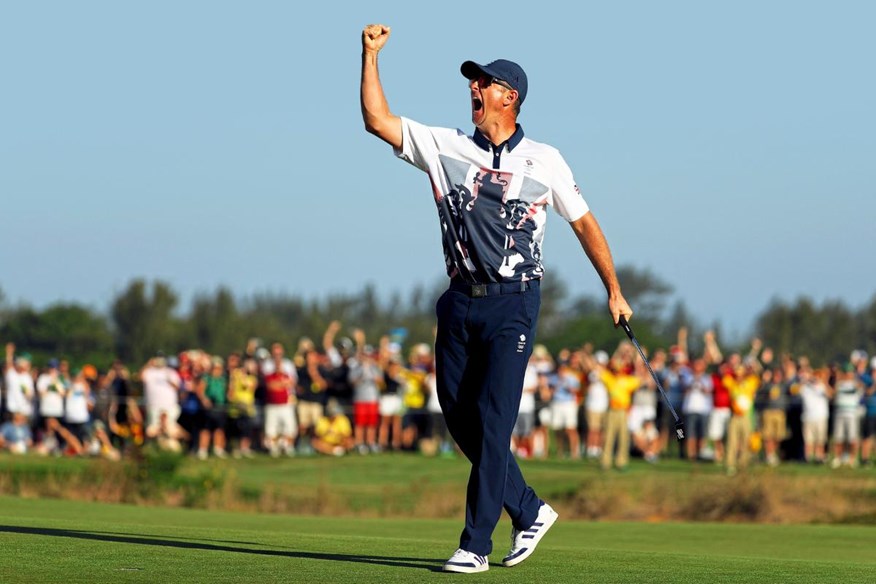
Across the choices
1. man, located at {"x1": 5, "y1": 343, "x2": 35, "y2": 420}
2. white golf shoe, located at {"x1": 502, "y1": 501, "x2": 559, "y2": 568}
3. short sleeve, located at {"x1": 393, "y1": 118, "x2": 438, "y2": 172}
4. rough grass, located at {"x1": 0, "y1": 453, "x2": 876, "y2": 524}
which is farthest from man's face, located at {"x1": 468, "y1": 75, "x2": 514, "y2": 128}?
man, located at {"x1": 5, "y1": 343, "x2": 35, "y2": 420}

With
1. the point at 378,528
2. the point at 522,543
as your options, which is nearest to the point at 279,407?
the point at 378,528

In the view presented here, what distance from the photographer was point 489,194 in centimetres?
834

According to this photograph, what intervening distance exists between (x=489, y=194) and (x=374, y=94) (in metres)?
0.76

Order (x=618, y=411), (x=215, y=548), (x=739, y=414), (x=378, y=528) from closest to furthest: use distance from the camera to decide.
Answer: (x=215, y=548) < (x=378, y=528) < (x=739, y=414) < (x=618, y=411)

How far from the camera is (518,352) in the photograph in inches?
335

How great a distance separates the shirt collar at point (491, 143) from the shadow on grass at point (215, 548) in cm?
217

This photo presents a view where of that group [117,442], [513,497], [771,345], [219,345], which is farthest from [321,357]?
[219,345]

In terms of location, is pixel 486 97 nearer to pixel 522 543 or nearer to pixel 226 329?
pixel 522 543

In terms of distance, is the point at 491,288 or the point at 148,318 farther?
the point at 148,318

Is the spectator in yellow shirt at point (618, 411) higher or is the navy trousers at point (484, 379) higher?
the navy trousers at point (484, 379)

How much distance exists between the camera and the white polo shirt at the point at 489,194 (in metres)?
8.34

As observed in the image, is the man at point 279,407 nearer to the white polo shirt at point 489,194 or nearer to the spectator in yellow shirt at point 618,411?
the spectator in yellow shirt at point 618,411

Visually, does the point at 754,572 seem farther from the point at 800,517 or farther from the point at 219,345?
the point at 219,345

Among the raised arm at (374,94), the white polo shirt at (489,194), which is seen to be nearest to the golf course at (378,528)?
the white polo shirt at (489,194)
